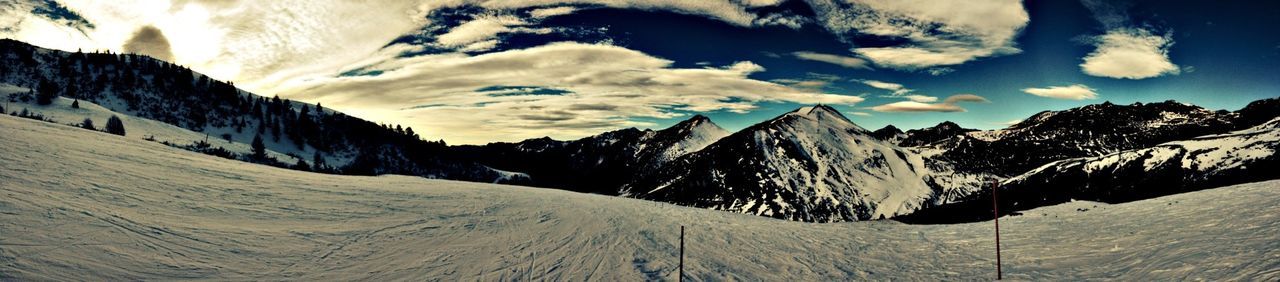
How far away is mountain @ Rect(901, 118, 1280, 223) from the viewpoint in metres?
28.3

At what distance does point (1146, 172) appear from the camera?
96938 mm

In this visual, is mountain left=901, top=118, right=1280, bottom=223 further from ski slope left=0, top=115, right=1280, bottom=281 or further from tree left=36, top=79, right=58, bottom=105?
tree left=36, top=79, right=58, bottom=105

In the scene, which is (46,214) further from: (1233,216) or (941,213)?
(941,213)

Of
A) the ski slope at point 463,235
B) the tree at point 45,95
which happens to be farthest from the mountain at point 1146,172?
the tree at point 45,95

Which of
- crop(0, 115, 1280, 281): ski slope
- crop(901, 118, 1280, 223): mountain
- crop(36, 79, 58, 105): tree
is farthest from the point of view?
crop(36, 79, 58, 105): tree

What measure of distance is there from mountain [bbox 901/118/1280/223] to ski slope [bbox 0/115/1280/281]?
6.32 meters

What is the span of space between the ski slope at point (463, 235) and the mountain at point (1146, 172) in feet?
20.7

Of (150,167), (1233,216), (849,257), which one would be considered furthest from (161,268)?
(1233,216)

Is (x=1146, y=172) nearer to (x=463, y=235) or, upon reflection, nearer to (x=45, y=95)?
(x=463, y=235)

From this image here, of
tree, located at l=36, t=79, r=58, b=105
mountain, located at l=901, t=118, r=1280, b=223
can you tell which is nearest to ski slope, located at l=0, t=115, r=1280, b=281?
mountain, located at l=901, t=118, r=1280, b=223

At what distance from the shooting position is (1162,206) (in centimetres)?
2056

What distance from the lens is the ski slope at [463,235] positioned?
457 inches

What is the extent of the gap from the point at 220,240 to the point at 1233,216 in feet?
99.5

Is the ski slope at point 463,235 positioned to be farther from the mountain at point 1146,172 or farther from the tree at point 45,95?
the tree at point 45,95
